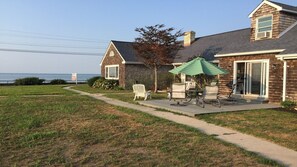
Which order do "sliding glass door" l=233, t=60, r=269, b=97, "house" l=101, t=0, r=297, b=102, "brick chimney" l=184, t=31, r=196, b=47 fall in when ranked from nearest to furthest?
"house" l=101, t=0, r=297, b=102 → "sliding glass door" l=233, t=60, r=269, b=97 → "brick chimney" l=184, t=31, r=196, b=47

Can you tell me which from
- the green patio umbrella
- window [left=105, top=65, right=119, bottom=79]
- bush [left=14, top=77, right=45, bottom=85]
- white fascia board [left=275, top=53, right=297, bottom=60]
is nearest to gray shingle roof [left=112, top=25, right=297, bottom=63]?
white fascia board [left=275, top=53, right=297, bottom=60]

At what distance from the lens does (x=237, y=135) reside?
7.41 meters

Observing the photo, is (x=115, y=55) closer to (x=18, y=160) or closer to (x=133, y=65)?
(x=133, y=65)

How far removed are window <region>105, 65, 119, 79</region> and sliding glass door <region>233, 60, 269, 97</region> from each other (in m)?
13.5

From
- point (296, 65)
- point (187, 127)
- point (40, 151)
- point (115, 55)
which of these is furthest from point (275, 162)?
point (115, 55)

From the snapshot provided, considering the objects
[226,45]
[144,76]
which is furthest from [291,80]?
[144,76]

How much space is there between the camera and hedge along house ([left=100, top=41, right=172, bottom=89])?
25.5m

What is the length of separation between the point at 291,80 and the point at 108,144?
998 cm

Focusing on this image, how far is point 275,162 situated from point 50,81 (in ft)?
120

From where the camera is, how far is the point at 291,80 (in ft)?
42.6

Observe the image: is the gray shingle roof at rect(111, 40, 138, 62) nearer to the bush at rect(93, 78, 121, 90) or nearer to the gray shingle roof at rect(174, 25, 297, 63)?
the bush at rect(93, 78, 121, 90)

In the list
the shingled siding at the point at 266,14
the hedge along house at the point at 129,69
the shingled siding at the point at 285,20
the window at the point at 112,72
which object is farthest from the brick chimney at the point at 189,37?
the shingled siding at the point at 285,20

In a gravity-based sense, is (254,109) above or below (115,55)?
below

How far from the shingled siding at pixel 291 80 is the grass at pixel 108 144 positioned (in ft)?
23.5
